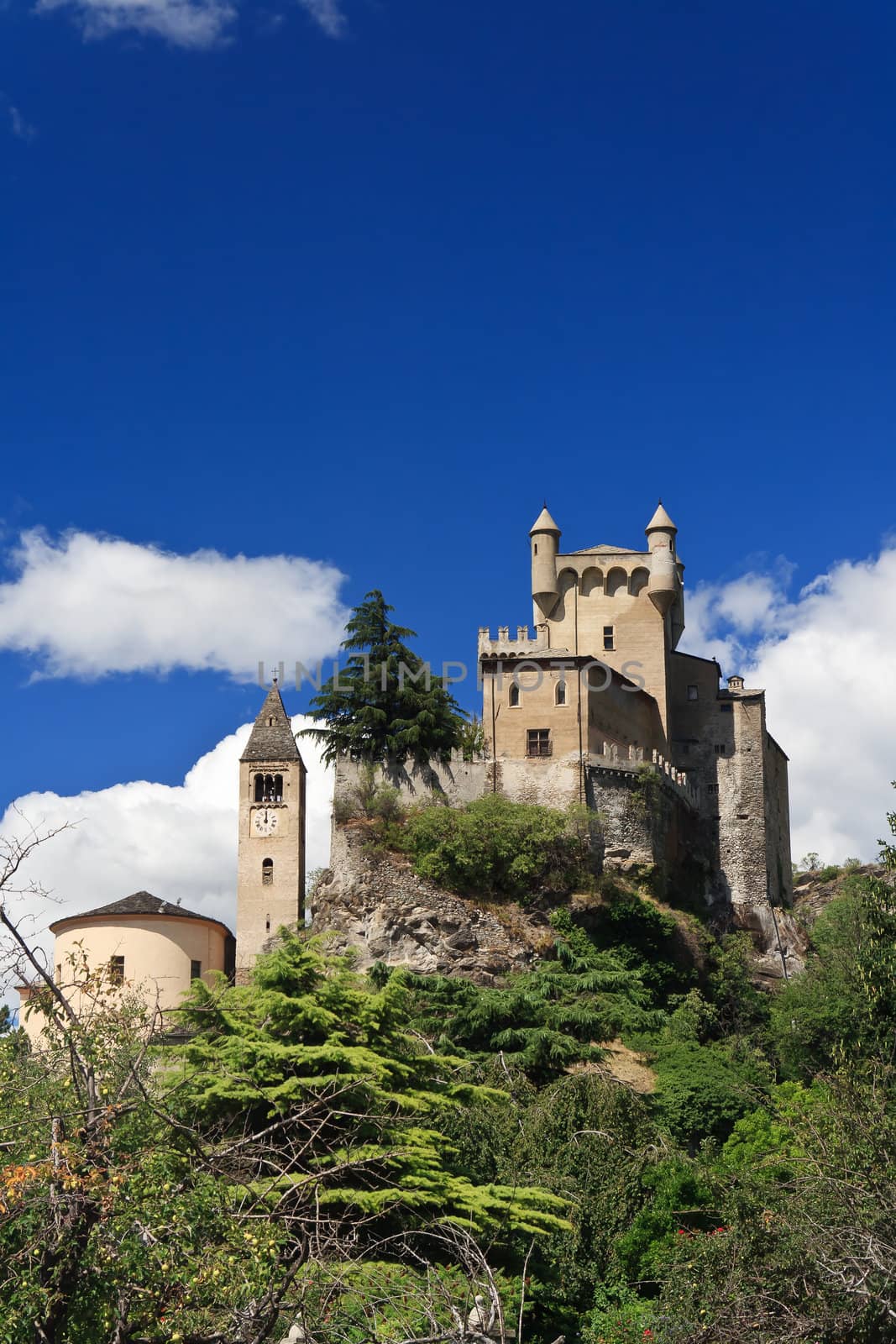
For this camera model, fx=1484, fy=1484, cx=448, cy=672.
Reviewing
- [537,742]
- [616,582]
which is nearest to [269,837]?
[537,742]

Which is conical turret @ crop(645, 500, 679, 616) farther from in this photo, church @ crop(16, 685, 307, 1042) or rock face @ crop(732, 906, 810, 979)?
church @ crop(16, 685, 307, 1042)

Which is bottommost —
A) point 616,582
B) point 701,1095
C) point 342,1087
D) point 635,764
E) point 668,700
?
point 701,1095

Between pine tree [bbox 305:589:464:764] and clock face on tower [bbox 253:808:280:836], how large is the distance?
3283mm

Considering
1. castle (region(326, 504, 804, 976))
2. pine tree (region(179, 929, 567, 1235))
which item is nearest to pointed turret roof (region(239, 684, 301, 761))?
castle (region(326, 504, 804, 976))

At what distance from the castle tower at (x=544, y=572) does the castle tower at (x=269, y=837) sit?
39.9 ft

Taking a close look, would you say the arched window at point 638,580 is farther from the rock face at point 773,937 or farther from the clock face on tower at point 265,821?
the clock face on tower at point 265,821

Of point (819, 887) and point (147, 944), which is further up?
point (819, 887)

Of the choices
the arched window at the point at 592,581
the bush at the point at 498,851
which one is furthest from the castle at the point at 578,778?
the bush at the point at 498,851

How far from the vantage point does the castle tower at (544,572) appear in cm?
6378

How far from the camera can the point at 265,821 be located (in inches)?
2260

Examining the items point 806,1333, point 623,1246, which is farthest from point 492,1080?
point 806,1333

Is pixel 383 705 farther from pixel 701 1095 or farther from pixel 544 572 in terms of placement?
pixel 701 1095

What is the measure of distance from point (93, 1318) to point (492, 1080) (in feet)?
81.3

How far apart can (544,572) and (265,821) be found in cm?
1644
